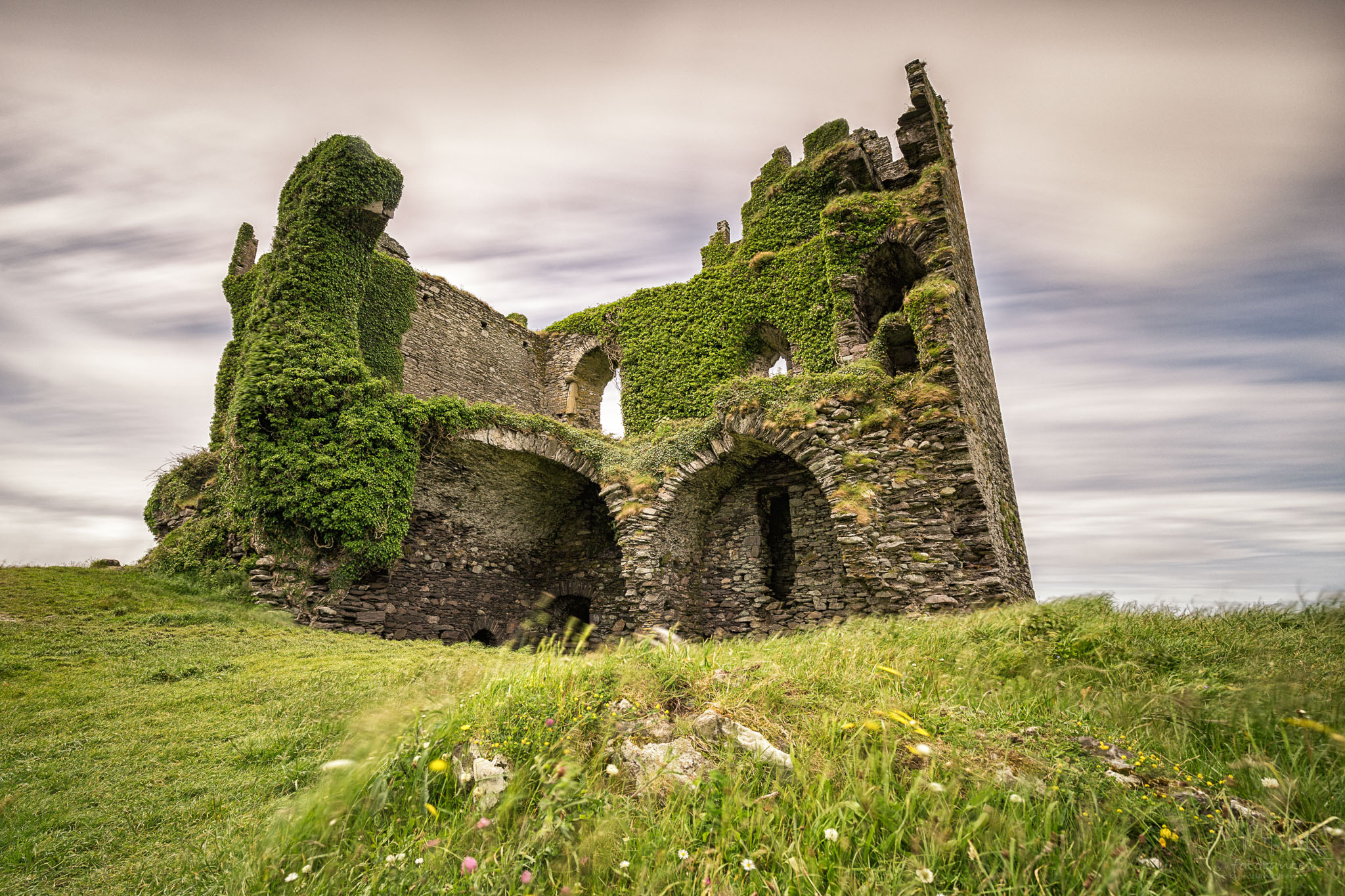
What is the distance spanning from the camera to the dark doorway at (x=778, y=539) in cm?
1371

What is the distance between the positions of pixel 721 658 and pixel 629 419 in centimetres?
1151

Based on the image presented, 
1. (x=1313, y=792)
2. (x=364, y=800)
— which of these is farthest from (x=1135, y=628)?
(x=364, y=800)

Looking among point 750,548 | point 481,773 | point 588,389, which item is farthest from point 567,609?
point 481,773

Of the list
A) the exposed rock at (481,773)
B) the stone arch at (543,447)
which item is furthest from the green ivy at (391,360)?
the exposed rock at (481,773)

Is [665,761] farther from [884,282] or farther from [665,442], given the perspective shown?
[884,282]

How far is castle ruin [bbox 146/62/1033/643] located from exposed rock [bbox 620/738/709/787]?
7.51m

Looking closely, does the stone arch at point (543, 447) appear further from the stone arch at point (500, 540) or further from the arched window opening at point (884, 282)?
the arched window opening at point (884, 282)

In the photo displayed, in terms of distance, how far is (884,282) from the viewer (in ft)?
48.9

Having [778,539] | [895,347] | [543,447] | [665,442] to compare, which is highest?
[895,347]

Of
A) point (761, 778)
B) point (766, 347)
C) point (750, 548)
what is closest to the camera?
point (761, 778)

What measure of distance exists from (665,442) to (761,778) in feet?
34.3

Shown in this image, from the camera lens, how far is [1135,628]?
5457mm

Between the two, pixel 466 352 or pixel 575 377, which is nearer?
pixel 466 352

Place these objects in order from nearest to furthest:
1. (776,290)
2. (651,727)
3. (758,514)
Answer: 1. (651,727)
2. (758,514)
3. (776,290)
